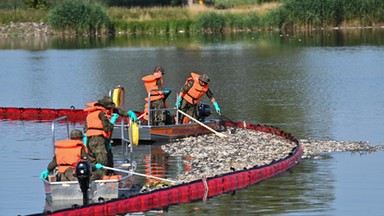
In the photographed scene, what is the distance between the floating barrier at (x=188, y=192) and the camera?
1973 centimetres

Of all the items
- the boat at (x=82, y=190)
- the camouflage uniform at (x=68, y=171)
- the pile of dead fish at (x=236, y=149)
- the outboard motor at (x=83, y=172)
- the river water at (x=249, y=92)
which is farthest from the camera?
the pile of dead fish at (x=236, y=149)

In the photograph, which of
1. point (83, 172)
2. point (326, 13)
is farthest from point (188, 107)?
point (326, 13)

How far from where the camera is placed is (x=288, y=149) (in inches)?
1061

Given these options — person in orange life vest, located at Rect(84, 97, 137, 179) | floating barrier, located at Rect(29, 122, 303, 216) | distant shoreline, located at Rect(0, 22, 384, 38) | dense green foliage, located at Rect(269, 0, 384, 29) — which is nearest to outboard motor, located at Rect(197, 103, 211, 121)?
floating barrier, located at Rect(29, 122, 303, 216)

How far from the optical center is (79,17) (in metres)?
89.4

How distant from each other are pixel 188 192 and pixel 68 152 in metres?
2.42

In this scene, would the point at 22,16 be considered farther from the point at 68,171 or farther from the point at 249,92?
the point at 68,171

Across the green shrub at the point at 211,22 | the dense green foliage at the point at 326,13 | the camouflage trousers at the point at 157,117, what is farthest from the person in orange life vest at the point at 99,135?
the green shrub at the point at 211,22

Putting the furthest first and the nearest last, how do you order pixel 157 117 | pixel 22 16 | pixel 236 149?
pixel 22 16 → pixel 157 117 → pixel 236 149

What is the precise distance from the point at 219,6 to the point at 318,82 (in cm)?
5160

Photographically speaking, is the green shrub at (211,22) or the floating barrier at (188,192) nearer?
the floating barrier at (188,192)

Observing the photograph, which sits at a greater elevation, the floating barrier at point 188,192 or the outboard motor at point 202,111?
the outboard motor at point 202,111

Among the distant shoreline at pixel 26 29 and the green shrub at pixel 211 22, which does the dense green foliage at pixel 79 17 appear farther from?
the green shrub at pixel 211 22

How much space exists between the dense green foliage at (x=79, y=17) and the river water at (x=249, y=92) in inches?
101
